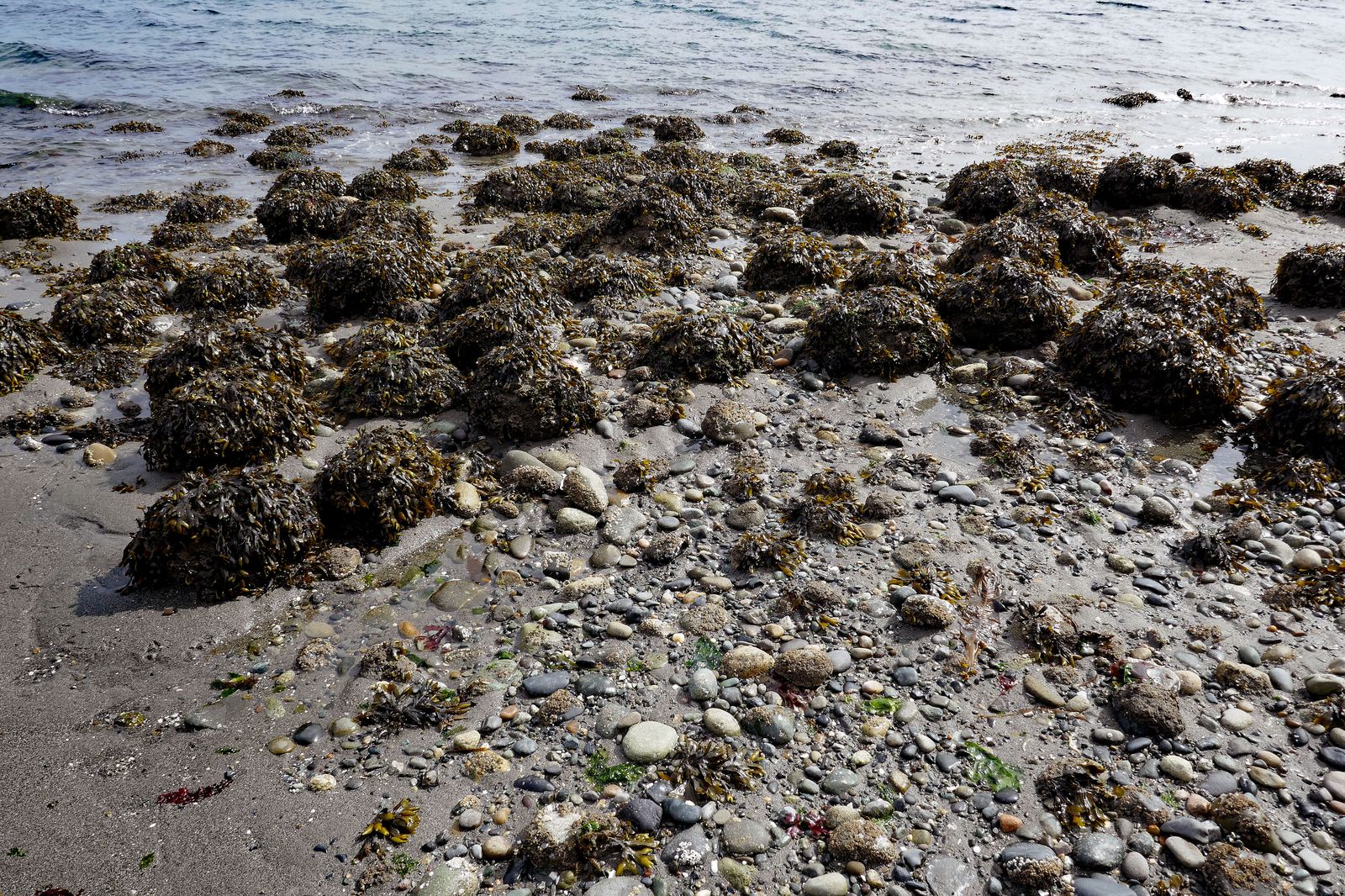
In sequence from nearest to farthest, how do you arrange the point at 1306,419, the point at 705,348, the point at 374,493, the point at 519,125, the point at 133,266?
the point at 374,493
the point at 1306,419
the point at 705,348
the point at 133,266
the point at 519,125

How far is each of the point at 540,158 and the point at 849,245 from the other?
7.81 metres

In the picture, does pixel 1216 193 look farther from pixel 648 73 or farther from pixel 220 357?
pixel 648 73

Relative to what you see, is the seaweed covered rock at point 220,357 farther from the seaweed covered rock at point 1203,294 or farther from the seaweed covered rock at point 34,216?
the seaweed covered rock at point 1203,294

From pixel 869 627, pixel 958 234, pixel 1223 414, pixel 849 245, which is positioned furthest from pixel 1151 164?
pixel 869 627

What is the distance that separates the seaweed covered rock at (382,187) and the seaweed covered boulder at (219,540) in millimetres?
8362

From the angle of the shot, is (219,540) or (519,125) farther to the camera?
(519,125)

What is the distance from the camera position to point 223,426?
5934mm

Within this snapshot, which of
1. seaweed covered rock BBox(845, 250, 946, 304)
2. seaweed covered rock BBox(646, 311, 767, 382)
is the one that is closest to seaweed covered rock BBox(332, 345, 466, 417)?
seaweed covered rock BBox(646, 311, 767, 382)

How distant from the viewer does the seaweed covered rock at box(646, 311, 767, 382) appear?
7.17 m

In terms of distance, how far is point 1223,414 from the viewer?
21.6 ft

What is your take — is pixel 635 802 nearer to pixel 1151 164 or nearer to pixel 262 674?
pixel 262 674

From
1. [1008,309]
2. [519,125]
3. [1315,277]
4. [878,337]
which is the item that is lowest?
[878,337]

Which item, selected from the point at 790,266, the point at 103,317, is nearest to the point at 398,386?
the point at 103,317

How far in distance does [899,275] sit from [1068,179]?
5812 millimetres
